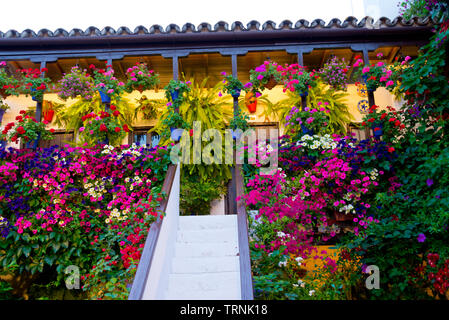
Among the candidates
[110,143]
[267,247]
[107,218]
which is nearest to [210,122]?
[110,143]

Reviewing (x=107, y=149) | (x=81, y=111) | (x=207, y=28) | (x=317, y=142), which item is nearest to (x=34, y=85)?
(x=81, y=111)

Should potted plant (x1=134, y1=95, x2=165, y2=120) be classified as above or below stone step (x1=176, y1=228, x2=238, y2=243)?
above

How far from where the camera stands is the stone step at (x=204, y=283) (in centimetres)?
333

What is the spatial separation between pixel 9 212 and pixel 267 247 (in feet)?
11.6

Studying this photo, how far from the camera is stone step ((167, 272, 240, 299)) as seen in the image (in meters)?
3.33

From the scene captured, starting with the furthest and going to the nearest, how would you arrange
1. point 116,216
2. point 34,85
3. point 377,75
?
point 34,85, point 377,75, point 116,216

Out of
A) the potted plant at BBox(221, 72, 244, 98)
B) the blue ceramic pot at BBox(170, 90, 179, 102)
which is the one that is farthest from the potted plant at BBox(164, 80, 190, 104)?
the potted plant at BBox(221, 72, 244, 98)

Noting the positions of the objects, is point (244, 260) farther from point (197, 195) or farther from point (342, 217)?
point (197, 195)

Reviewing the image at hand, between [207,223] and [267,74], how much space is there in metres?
2.64

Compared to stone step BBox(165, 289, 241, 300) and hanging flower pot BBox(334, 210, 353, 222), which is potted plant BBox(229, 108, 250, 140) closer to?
hanging flower pot BBox(334, 210, 353, 222)

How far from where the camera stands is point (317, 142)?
16.3ft

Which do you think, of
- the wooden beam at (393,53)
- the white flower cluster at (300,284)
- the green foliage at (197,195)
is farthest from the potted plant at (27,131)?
the wooden beam at (393,53)

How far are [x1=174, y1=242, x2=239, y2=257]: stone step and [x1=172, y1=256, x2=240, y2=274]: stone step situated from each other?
113 mm

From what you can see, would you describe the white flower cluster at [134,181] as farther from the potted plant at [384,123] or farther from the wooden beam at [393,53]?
the wooden beam at [393,53]
